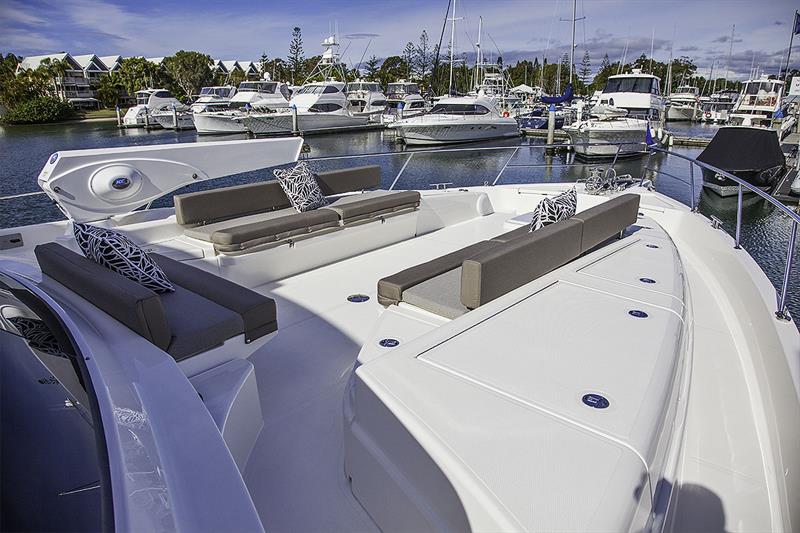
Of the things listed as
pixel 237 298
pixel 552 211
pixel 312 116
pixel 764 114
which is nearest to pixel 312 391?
pixel 237 298

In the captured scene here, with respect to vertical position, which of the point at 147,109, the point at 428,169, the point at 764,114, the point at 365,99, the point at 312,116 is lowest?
the point at 428,169

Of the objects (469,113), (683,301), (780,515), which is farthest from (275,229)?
(469,113)

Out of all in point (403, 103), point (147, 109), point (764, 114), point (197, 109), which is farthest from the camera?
point (403, 103)

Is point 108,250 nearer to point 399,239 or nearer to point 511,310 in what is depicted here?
point 511,310

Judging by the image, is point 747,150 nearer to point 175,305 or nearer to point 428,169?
point 428,169

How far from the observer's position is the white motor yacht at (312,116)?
2253 cm

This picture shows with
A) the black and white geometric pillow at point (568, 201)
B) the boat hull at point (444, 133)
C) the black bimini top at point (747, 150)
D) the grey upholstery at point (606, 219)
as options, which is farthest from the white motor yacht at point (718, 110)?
the black and white geometric pillow at point (568, 201)

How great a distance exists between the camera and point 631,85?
62.0ft

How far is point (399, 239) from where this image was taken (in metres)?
4.17

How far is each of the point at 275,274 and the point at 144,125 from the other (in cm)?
3033

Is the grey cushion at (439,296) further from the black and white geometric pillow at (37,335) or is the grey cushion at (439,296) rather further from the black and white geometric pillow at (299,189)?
the black and white geometric pillow at (299,189)

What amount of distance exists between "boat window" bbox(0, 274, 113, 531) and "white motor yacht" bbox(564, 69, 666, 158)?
52.9ft

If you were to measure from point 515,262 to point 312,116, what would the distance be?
22.9 metres

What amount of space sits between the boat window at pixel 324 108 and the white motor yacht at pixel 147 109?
10.5m
